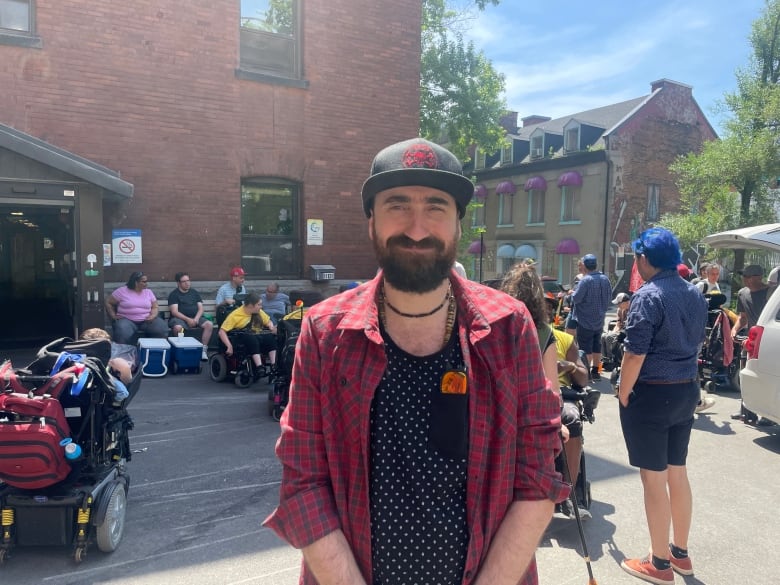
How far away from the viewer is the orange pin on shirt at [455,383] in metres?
1.69

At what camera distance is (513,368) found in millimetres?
1721

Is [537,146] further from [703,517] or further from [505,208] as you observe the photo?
[703,517]

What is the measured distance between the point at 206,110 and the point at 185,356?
4630 mm

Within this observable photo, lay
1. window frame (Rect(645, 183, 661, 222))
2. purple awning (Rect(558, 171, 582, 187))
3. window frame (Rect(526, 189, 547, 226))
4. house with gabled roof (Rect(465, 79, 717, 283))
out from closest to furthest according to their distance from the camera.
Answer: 1. house with gabled roof (Rect(465, 79, 717, 283))
2. purple awning (Rect(558, 171, 582, 187))
3. window frame (Rect(645, 183, 661, 222))
4. window frame (Rect(526, 189, 547, 226))

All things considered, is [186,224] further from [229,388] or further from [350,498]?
[350,498]

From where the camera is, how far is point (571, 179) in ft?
94.0

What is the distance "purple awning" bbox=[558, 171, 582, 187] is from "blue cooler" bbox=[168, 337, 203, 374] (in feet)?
76.4

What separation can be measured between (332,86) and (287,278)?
4.00 meters

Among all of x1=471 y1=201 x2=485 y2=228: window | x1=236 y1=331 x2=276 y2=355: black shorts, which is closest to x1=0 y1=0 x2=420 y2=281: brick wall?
x1=236 y1=331 x2=276 y2=355: black shorts

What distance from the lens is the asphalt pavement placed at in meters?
3.69

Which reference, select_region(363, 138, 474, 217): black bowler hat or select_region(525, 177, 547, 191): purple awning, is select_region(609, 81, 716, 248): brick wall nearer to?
select_region(525, 177, 547, 191): purple awning

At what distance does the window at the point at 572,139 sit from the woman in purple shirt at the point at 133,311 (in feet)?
81.5

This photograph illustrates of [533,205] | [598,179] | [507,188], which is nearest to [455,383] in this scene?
[598,179]

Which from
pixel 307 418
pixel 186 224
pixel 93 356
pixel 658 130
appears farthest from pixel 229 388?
pixel 658 130
